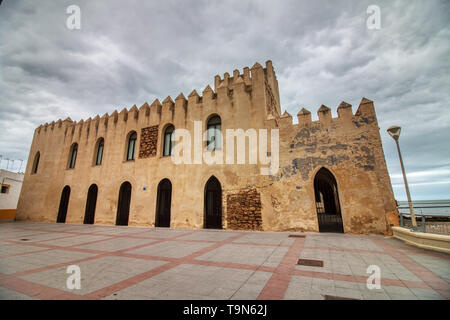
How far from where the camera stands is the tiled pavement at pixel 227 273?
9.67 ft

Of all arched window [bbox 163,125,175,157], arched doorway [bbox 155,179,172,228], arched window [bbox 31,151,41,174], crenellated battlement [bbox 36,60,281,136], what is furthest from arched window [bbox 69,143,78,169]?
arched doorway [bbox 155,179,172,228]

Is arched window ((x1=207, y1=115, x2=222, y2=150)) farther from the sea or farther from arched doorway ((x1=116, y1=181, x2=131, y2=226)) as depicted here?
the sea

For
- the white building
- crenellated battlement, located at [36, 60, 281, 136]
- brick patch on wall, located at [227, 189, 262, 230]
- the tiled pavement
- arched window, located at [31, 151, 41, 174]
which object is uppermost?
crenellated battlement, located at [36, 60, 281, 136]

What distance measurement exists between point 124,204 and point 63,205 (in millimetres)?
7553

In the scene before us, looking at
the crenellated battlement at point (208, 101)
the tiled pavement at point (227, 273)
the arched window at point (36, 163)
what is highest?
the crenellated battlement at point (208, 101)

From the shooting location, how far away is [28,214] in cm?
1773

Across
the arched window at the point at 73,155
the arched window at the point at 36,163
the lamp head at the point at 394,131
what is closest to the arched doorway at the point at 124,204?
the arched window at the point at 73,155

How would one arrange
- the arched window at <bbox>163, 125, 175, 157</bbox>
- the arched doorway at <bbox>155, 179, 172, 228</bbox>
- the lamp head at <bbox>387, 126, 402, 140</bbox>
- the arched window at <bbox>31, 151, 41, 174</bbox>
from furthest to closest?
the arched window at <bbox>31, 151, 41, 174</bbox>, the arched window at <bbox>163, 125, 175, 157</bbox>, the arched doorway at <bbox>155, 179, 172, 228</bbox>, the lamp head at <bbox>387, 126, 402, 140</bbox>

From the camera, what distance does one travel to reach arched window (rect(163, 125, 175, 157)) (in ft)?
43.4

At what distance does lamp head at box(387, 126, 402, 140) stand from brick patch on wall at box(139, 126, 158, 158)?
13.0 meters

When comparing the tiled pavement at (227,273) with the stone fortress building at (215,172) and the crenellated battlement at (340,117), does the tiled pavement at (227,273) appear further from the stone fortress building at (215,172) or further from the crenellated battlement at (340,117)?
the crenellated battlement at (340,117)

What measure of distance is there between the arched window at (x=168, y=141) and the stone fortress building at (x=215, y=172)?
8 cm
